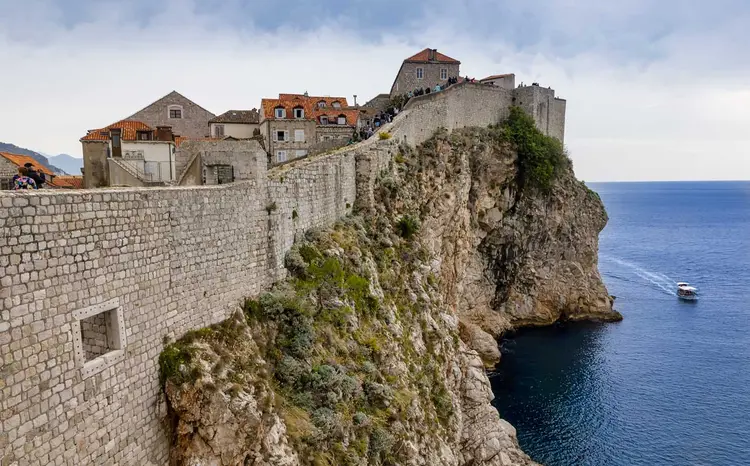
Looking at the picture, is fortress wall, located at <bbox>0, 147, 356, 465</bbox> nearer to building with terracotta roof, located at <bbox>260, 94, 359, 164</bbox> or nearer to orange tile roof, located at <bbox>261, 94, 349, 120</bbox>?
building with terracotta roof, located at <bbox>260, 94, 359, 164</bbox>

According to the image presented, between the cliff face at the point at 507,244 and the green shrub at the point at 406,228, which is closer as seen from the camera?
the green shrub at the point at 406,228

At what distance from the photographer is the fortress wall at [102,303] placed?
25.8 feet

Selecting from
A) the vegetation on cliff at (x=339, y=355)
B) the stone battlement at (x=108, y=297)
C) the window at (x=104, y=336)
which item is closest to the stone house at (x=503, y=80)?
the vegetation on cliff at (x=339, y=355)

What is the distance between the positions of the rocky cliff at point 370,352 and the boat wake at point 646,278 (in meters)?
32.9

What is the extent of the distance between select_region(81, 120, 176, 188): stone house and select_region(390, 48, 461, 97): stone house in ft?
89.1

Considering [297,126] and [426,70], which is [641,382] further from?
[426,70]

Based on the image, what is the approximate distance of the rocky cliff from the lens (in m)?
11.4

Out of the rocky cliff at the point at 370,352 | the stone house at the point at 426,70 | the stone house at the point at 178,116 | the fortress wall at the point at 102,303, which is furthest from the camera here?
the stone house at the point at 426,70

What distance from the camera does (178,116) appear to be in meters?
35.7

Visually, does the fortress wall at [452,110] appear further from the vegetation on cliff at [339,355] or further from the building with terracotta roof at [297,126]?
the vegetation on cliff at [339,355]

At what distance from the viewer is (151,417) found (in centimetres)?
1064

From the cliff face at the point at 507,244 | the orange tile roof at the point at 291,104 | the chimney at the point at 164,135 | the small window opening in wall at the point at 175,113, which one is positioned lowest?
the cliff face at the point at 507,244

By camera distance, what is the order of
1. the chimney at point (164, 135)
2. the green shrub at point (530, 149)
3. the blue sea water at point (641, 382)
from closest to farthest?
the chimney at point (164, 135)
the blue sea water at point (641, 382)
the green shrub at point (530, 149)

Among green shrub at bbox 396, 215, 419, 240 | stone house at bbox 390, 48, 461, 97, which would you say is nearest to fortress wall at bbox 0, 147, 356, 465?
green shrub at bbox 396, 215, 419, 240
